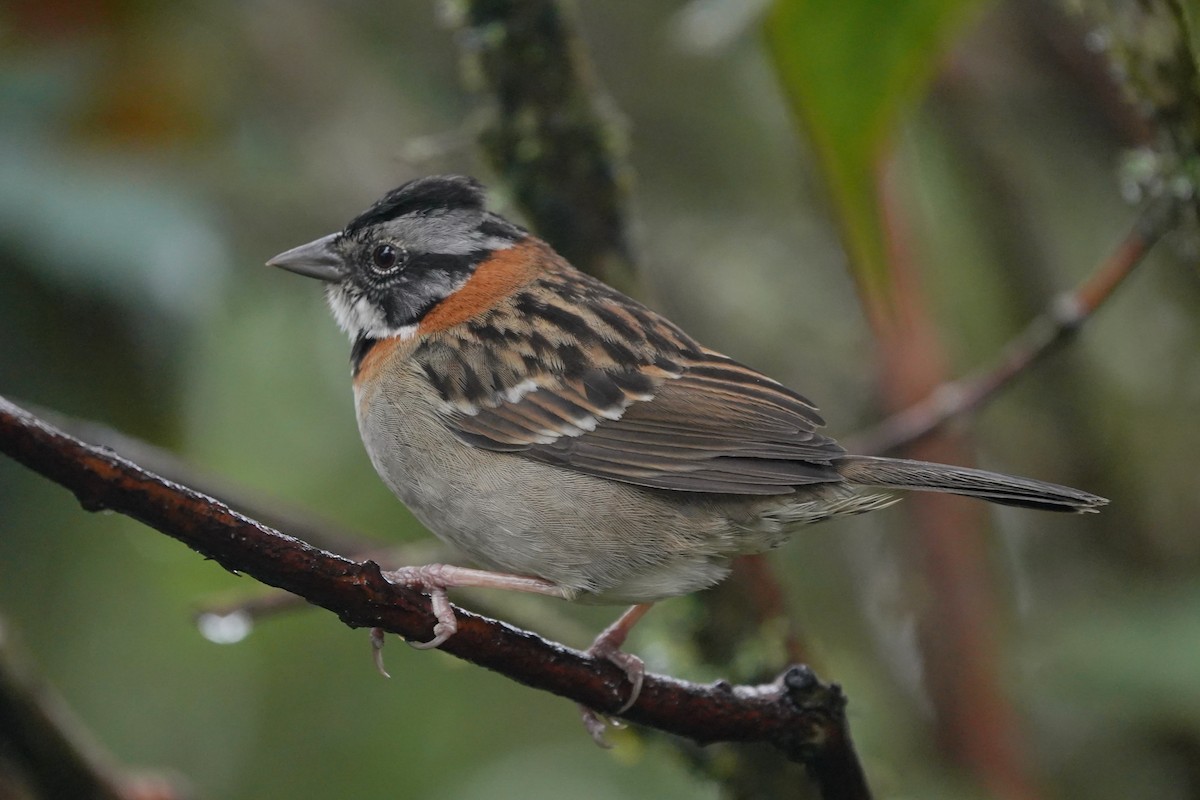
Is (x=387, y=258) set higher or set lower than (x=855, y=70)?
lower

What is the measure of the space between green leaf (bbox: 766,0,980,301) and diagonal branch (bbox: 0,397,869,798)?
107cm

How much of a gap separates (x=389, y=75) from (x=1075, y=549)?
3.75 meters

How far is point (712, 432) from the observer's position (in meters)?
3.58

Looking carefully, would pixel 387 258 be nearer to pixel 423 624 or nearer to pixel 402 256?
pixel 402 256

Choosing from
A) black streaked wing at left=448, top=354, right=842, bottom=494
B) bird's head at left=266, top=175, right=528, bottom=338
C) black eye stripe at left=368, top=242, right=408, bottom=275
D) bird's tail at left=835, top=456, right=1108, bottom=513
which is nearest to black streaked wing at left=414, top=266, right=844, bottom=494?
black streaked wing at left=448, top=354, right=842, bottom=494

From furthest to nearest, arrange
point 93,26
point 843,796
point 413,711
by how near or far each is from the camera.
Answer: point 413,711 < point 93,26 < point 843,796

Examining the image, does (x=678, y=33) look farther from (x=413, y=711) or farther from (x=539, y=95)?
(x=413, y=711)

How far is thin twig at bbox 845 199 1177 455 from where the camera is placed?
3457mm

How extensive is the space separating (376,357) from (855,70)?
1.74 m

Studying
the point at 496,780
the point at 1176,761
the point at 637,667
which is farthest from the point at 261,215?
the point at 1176,761

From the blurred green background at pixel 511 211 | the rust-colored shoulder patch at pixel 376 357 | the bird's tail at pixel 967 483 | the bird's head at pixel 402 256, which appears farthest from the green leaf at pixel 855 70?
the rust-colored shoulder patch at pixel 376 357

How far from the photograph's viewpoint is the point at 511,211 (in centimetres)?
427

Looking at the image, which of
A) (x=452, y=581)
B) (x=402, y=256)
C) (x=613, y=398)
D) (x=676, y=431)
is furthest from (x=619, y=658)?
(x=402, y=256)

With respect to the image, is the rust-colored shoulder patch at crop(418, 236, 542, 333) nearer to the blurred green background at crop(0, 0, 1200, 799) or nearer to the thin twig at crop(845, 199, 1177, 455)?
the blurred green background at crop(0, 0, 1200, 799)
